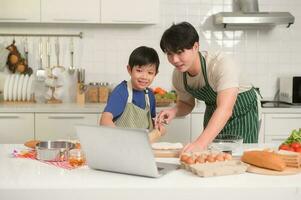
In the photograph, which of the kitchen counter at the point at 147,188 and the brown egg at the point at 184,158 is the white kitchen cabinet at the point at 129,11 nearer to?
the brown egg at the point at 184,158

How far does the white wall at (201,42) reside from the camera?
4.07 meters

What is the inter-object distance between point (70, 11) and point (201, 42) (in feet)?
3.75

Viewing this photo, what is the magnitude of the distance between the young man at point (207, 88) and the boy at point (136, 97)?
5.8 inches

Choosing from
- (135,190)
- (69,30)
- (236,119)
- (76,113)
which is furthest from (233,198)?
(69,30)

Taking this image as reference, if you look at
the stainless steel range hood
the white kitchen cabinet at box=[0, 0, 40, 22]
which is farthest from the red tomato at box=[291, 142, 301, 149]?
the white kitchen cabinet at box=[0, 0, 40, 22]

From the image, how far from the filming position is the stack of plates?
3877 mm

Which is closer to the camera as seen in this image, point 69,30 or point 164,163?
point 164,163

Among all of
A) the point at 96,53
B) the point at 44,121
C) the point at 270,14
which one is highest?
the point at 270,14

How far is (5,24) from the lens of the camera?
400cm

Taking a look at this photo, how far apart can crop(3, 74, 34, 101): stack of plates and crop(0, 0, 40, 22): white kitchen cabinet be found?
1.64ft

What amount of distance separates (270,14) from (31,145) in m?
2.38

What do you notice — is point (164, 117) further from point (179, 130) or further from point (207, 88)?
point (179, 130)

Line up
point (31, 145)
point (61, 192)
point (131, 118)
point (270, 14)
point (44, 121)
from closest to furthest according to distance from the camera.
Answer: point (61, 192) < point (31, 145) < point (131, 118) < point (44, 121) < point (270, 14)

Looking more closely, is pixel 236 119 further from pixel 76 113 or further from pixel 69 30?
pixel 69 30
